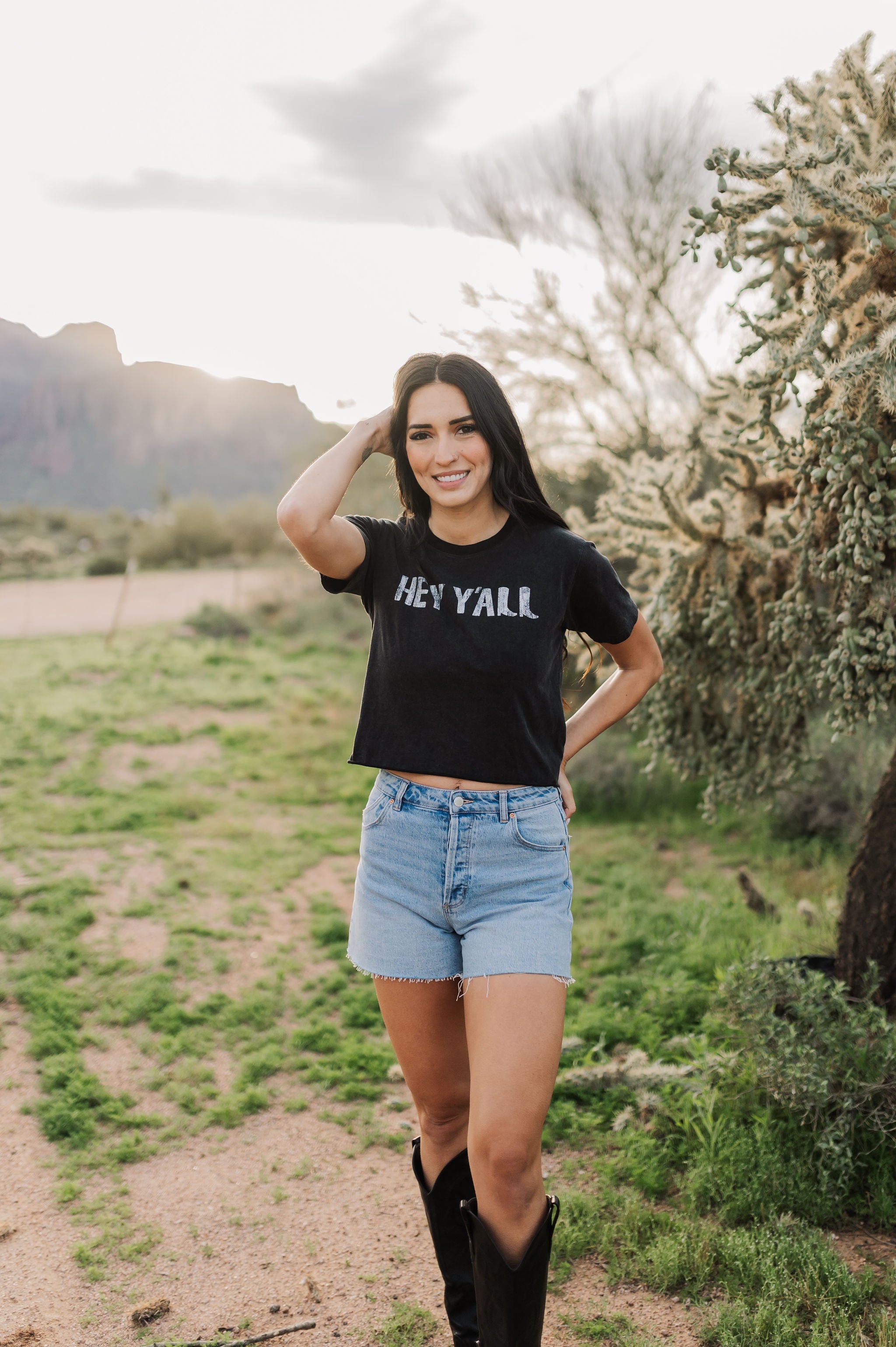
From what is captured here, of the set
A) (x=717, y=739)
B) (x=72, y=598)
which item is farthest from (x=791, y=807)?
(x=72, y=598)

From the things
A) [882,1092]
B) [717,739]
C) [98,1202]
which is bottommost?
[98,1202]

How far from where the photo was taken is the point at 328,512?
207 centimetres

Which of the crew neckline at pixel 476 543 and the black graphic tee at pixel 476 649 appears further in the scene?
the crew neckline at pixel 476 543

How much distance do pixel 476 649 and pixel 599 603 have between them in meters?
0.38

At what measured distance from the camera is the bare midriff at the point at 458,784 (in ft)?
6.50

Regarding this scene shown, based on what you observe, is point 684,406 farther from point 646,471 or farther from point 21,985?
point 21,985

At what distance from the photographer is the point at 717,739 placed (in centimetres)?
393

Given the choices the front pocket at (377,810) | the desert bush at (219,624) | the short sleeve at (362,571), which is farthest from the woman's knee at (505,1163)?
the desert bush at (219,624)

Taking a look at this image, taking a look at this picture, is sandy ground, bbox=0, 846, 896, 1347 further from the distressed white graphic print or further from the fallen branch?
the distressed white graphic print

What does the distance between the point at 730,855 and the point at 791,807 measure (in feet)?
1.91

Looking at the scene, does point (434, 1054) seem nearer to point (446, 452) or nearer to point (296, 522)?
point (296, 522)

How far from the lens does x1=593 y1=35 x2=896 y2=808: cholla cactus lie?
8.50ft

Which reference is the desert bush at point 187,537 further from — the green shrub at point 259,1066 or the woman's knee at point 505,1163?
the woman's knee at point 505,1163

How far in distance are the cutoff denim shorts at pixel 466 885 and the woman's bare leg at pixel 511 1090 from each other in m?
0.05
